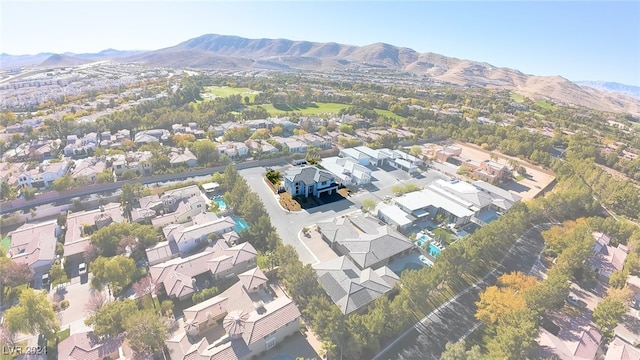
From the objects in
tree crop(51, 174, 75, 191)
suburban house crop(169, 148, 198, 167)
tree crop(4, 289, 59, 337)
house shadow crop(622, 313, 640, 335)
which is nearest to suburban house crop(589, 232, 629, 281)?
house shadow crop(622, 313, 640, 335)

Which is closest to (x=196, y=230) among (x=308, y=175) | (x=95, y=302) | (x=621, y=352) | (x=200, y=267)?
(x=200, y=267)

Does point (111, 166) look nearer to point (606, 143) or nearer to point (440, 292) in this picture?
point (440, 292)

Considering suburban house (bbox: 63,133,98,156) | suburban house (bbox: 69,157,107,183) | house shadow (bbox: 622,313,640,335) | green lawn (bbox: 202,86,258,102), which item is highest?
green lawn (bbox: 202,86,258,102)

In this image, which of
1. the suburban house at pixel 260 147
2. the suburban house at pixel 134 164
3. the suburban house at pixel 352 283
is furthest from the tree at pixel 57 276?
the suburban house at pixel 260 147

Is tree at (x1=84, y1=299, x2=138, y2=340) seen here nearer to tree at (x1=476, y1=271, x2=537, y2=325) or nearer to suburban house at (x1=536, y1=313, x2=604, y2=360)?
tree at (x1=476, y1=271, x2=537, y2=325)

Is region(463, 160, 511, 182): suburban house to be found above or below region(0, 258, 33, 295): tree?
below

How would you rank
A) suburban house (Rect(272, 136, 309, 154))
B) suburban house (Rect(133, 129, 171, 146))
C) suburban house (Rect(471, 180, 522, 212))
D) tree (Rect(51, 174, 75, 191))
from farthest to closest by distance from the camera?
suburban house (Rect(272, 136, 309, 154)) < suburban house (Rect(133, 129, 171, 146)) < suburban house (Rect(471, 180, 522, 212)) < tree (Rect(51, 174, 75, 191))
